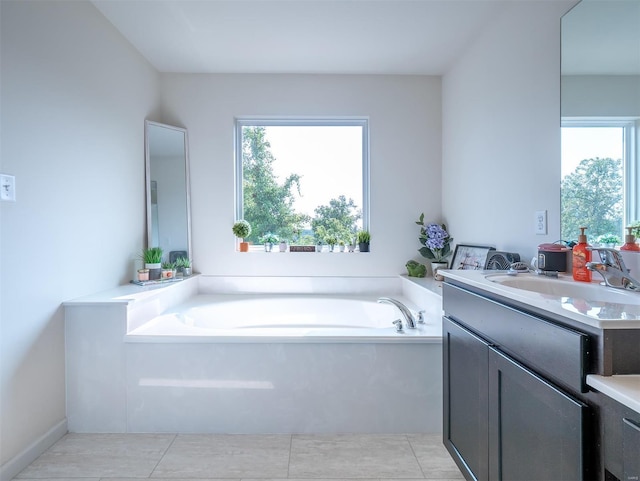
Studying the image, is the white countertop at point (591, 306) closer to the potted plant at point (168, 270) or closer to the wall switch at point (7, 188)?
the wall switch at point (7, 188)

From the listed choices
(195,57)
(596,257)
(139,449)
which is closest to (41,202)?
(139,449)

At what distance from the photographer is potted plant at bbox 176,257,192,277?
2924 mm

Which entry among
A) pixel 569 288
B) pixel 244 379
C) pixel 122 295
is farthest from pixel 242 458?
pixel 569 288

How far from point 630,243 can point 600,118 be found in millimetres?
515

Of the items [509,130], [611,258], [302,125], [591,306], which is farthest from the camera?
[302,125]

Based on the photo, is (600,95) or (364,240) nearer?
(600,95)

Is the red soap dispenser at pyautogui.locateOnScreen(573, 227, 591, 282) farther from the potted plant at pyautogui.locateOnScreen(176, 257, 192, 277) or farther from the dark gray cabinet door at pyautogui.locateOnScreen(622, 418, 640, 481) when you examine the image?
the potted plant at pyautogui.locateOnScreen(176, 257, 192, 277)

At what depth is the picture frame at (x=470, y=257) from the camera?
232 cm

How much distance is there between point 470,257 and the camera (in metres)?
2.49

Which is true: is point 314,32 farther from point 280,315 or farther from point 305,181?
point 280,315

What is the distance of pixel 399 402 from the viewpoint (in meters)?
1.88

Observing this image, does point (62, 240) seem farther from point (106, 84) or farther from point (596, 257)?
point (596, 257)

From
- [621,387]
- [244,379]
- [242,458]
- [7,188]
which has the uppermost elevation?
[7,188]

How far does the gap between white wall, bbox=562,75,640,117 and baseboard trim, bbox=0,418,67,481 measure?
2.87 m
